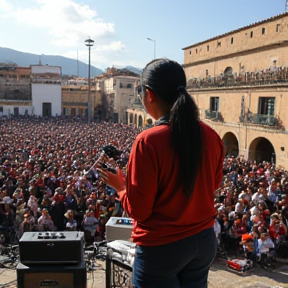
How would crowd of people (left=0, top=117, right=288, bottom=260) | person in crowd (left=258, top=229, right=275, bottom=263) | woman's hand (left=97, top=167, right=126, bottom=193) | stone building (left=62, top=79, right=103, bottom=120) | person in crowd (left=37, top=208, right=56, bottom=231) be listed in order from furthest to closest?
stone building (left=62, top=79, right=103, bottom=120) < crowd of people (left=0, top=117, right=288, bottom=260) < person in crowd (left=37, top=208, right=56, bottom=231) < person in crowd (left=258, top=229, right=275, bottom=263) < woman's hand (left=97, top=167, right=126, bottom=193)

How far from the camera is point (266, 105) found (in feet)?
72.8

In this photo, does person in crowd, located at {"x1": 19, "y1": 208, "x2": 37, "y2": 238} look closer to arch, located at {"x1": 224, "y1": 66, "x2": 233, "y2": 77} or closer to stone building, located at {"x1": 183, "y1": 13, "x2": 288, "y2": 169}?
stone building, located at {"x1": 183, "y1": 13, "x2": 288, "y2": 169}

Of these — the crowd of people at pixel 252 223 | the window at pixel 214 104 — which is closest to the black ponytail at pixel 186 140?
the crowd of people at pixel 252 223

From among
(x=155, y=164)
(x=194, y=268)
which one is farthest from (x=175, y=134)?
(x=194, y=268)

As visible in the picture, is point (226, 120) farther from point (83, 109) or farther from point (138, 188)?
point (83, 109)

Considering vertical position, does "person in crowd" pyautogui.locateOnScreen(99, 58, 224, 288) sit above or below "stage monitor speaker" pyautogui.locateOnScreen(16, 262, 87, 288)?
above

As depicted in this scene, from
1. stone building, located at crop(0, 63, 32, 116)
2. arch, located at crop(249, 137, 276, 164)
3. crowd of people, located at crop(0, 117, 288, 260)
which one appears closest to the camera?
crowd of people, located at crop(0, 117, 288, 260)

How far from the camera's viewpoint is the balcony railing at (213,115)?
1062 inches

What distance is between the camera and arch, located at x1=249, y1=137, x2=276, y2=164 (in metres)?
23.4

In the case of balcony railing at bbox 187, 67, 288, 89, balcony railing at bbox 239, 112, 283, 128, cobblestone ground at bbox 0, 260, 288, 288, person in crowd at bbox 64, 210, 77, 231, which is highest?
balcony railing at bbox 187, 67, 288, 89

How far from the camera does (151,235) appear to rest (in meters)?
1.89

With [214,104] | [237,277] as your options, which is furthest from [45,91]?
[237,277]

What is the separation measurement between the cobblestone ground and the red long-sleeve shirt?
4.13 m

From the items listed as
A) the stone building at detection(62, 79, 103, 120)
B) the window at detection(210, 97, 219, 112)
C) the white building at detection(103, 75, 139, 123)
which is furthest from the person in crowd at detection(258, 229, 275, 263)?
the stone building at detection(62, 79, 103, 120)
